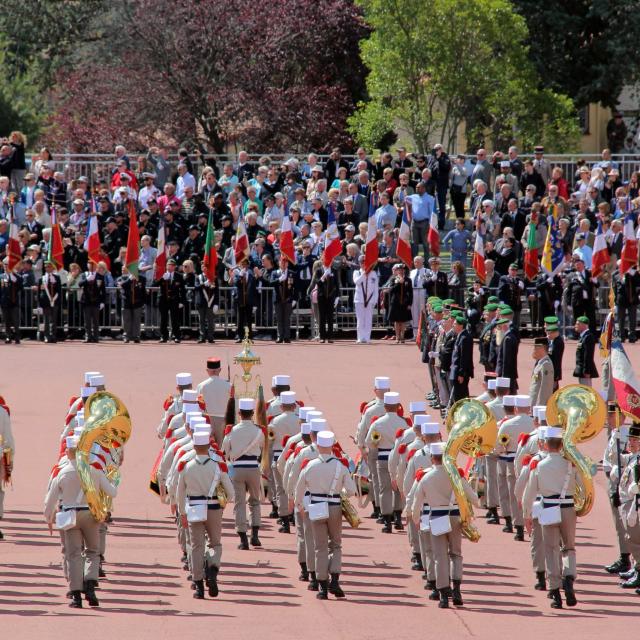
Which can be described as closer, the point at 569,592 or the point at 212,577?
the point at 569,592

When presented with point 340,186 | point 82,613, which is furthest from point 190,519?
point 340,186

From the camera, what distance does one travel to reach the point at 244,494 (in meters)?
16.1

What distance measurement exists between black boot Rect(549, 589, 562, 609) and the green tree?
77.7 ft

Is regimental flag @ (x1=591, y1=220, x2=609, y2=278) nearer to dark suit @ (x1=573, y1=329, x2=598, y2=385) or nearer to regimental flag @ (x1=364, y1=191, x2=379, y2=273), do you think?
regimental flag @ (x1=364, y1=191, x2=379, y2=273)

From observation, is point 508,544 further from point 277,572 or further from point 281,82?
point 281,82

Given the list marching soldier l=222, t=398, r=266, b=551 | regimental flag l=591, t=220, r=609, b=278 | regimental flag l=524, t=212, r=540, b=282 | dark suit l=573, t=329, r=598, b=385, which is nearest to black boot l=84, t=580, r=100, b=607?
marching soldier l=222, t=398, r=266, b=551

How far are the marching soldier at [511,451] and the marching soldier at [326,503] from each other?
2557 millimetres

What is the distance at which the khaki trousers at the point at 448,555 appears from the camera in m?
13.7

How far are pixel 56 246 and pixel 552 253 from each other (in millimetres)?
8697

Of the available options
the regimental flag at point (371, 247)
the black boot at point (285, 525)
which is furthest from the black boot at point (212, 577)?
the regimental flag at point (371, 247)

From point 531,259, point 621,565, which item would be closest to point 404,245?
point 531,259

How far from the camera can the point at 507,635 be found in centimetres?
1273

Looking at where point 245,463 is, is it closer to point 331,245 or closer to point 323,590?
point 323,590

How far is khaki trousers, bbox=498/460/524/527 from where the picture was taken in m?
16.5
